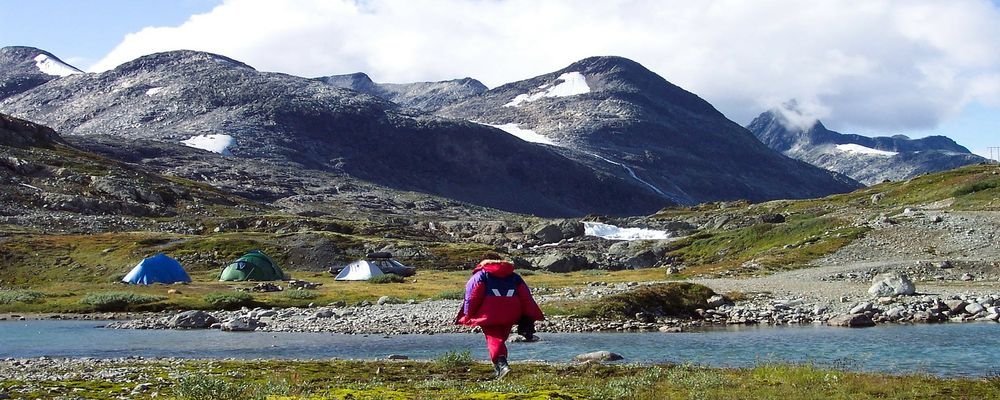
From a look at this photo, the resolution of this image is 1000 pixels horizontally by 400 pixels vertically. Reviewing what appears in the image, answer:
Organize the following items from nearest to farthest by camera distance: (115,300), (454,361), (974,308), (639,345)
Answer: (454,361), (639,345), (974,308), (115,300)

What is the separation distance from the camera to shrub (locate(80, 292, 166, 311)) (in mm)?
51094

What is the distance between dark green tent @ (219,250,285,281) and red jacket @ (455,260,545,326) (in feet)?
178

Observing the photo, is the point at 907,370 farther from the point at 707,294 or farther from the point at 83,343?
the point at 83,343

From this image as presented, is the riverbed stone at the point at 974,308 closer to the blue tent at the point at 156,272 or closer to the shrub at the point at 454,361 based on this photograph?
the shrub at the point at 454,361

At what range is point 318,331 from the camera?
40500 millimetres

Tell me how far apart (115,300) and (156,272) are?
15344 mm

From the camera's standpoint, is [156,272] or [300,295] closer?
[300,295]

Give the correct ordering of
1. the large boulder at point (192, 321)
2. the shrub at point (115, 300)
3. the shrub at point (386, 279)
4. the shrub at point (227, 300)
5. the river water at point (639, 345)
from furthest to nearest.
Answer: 1. the shrub at point (386, 279)
2. the shrub at point (115, 300)
3. the shrub at point (227, 300)
4. the large boulder at point (192, 321)
5. the river water at point (639, 345)

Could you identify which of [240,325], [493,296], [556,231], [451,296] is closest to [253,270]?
[451,296]

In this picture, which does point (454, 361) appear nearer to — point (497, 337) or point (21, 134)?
point (497, 337)

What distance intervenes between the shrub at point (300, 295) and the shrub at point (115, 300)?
7556 mm

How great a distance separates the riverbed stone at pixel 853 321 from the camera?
39031mm

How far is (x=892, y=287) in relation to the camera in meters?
48.3

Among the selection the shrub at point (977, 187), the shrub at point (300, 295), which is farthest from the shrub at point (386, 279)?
the shrub at point (977, 187)
